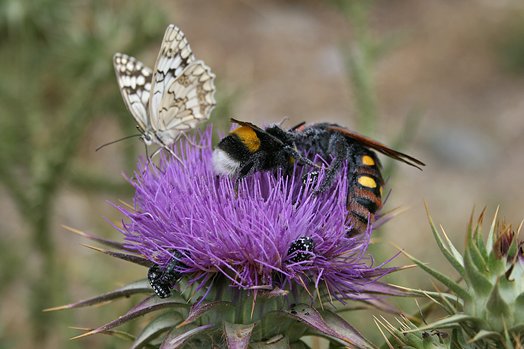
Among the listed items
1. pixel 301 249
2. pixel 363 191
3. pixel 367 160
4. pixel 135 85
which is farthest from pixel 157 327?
pixel 135 85

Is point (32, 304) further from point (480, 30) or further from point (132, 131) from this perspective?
point (480, 30)

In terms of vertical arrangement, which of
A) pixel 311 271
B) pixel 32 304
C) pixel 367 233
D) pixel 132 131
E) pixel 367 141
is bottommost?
pixel 32 304

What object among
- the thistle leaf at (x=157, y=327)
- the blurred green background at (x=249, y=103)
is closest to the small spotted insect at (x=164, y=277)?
the thistle leaf at (x=157, y=327)

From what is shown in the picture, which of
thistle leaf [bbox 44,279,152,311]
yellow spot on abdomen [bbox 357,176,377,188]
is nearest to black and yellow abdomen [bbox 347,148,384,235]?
yellow spot on abdomen [bbox 357,176,377,188]

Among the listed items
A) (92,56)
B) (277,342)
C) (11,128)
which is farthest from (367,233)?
(11,128)

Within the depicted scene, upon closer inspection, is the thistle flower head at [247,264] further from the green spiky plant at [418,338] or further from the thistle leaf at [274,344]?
the green spiky plant at [418,338]

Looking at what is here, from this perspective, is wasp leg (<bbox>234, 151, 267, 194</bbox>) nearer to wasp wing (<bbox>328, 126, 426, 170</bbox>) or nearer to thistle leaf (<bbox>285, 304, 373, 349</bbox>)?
wasp wing (<bbox>328, 126, 426, 170</bbox>)

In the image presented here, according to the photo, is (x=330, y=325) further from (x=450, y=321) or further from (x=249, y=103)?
(x=249, y=103)
